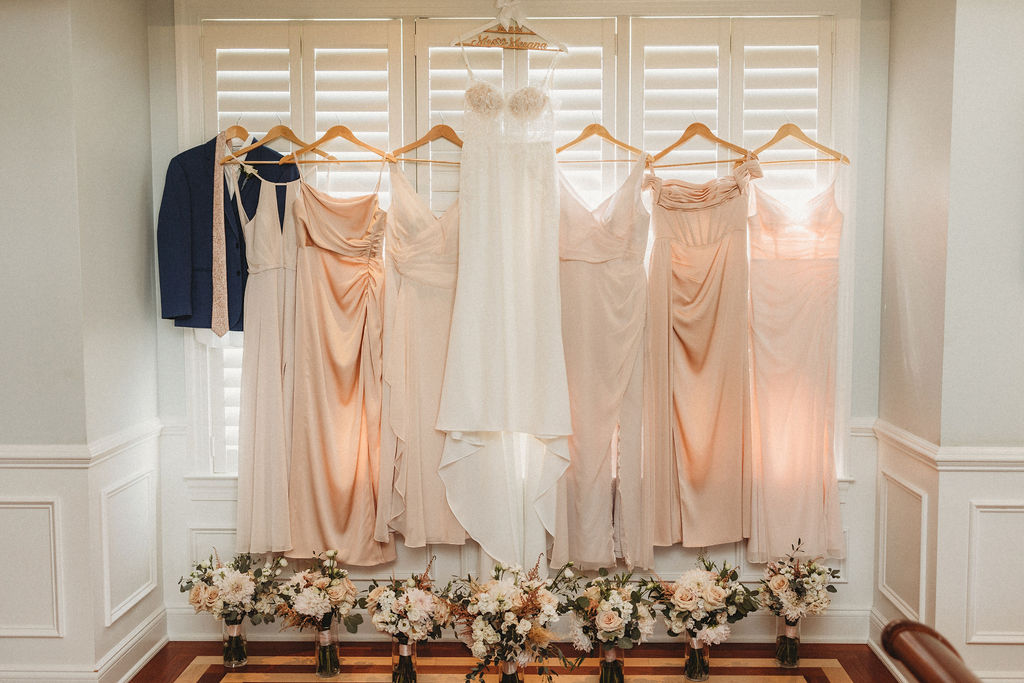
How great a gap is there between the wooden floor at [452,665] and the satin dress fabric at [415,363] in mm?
512

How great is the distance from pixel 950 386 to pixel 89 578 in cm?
317

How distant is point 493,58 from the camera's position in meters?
2.92

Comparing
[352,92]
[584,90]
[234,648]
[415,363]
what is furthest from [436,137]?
[234,648]

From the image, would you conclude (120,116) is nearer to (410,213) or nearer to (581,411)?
(410,213)

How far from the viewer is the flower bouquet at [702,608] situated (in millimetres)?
2617

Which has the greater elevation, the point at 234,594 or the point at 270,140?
the point at 270,140

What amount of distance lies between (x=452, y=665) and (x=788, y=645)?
1.35 meters

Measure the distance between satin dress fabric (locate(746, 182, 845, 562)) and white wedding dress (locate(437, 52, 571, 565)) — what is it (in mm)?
841

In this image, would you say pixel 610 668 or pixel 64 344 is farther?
pixel 610 668

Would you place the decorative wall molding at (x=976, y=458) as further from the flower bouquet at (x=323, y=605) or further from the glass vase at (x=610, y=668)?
the flower bouquet at (x=323, y=605)

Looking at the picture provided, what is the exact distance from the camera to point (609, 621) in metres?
2.46

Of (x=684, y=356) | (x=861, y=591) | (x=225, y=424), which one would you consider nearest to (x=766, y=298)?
(x=684, y=356)

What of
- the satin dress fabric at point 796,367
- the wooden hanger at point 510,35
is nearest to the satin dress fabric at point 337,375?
the wooden hanger at point 510,35

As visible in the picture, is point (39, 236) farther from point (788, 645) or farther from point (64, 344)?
point (788, 645)
